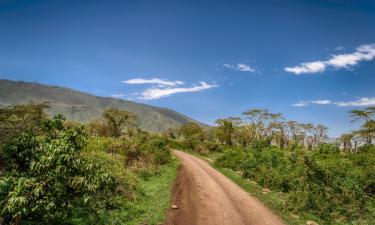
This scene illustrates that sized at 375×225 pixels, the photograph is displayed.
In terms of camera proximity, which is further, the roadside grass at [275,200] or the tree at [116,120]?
the tree at [116,120]

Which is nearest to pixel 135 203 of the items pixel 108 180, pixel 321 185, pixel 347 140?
pixel 108 180

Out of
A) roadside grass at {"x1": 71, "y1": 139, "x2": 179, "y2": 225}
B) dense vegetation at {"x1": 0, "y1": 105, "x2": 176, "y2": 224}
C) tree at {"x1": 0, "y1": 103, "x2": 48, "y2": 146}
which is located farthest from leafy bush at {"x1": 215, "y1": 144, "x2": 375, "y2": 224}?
tree at {"x1": 0, "y1": 103, "x2": 48, "y2": 146}

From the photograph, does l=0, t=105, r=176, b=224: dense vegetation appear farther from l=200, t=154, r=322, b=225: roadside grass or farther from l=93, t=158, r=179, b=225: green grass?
l=200, t=154, r=322, b=225: roadside grass

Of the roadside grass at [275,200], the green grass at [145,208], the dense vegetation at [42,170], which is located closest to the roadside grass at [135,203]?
the green grass at [145,208]

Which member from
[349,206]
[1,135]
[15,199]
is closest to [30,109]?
[1,135]

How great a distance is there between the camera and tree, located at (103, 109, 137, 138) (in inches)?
3143

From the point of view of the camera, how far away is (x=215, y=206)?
1803 cm

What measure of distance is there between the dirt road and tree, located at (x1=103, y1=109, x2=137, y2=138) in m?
56.1

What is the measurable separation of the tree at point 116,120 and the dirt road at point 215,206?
56.1 meters

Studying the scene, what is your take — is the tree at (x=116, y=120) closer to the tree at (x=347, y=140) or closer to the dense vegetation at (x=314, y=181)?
the dense vegetation at (x=314, y=181)

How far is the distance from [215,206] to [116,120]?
6805cm

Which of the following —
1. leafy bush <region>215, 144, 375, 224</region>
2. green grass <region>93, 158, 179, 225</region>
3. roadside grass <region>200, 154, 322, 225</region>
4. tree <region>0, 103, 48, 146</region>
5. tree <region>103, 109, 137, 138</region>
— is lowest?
green grass <region>93, 158, 179, 225</region>

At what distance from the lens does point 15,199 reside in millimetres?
8258

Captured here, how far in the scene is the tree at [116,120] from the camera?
79.8 m
